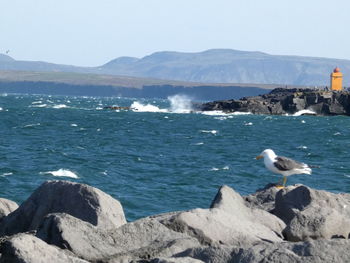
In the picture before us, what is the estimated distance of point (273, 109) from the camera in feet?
404

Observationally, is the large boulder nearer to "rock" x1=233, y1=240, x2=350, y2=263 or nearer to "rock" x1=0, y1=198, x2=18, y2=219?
"rock" x1=233, y1=240, x2=350, y2=263

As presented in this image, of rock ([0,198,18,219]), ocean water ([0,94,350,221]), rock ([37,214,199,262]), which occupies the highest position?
rock ([37,214,199,262])

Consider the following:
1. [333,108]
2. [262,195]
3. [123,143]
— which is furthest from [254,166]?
[333,108]

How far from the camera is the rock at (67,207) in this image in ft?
36.9

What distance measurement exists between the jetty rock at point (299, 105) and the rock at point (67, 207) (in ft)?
360

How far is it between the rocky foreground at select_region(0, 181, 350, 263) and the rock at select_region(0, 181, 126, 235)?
14mm

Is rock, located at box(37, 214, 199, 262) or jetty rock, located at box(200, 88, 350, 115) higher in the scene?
rock, located at box(37, 214, 199, 262)

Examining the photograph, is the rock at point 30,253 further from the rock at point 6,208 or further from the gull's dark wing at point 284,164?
the gull's dark wing at point 284,164

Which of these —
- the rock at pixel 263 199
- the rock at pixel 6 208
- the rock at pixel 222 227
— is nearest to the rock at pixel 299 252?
the rock at pixel 222 227

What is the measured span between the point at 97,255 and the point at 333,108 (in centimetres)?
11246

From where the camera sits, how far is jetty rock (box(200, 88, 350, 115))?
120 m

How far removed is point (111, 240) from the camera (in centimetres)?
973

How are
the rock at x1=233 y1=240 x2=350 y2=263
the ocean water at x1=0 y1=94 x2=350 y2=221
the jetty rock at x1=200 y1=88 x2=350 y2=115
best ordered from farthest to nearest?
the jetty rock at x1=200 y1=88 x2=350 y2=115, the ocean water at x1=0 y1=94 x2=350 y2=221, the rock at x1=233 y1=240 x2=350 y2=263

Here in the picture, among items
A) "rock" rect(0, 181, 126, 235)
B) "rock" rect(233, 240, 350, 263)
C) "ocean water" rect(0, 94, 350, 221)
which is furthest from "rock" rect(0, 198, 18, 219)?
"ocean water" rect(0, 94, 350, 221)
